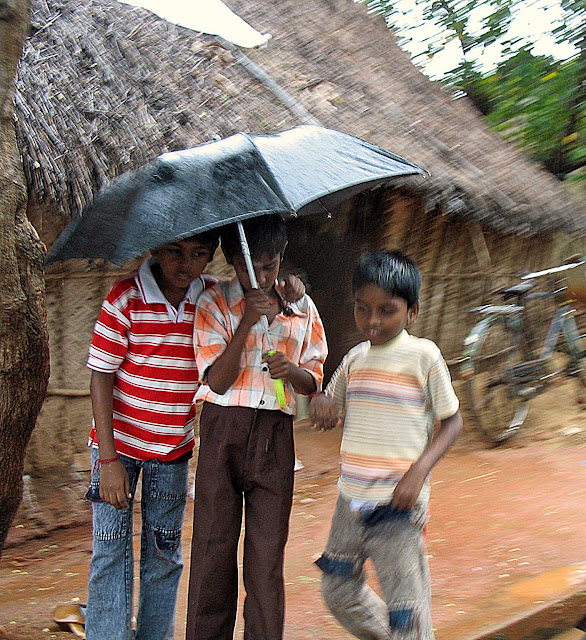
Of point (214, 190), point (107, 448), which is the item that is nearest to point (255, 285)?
point (214, 190)

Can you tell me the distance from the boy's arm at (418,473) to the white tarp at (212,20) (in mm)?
2687

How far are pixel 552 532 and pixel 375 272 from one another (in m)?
2.80

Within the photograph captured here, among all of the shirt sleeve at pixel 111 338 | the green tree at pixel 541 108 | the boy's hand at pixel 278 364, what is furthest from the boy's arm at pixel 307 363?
the green tree at pixel 541 108

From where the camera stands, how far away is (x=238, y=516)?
2684 millimetres

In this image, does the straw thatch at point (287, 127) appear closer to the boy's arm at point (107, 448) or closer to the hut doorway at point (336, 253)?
the hut doorway at point (336, 253)

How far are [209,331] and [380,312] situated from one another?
0.56 metres

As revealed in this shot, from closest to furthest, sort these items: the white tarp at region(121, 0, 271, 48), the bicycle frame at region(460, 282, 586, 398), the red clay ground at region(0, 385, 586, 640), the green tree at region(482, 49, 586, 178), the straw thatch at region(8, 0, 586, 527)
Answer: the red clay ground at region(0, 385, 586, 640) → the white tarp at region(121, 0, 271, 48) → the straw thatch at region(8, 0, 586, 527) → the bicycle frame at region(460, 282, 586, 398) → the green tree at region(482, 49, 586, 178)

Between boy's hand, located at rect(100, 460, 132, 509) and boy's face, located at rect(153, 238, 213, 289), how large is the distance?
64cm

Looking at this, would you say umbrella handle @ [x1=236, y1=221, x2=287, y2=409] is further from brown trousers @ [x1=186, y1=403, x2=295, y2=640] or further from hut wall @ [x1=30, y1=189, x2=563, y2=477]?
hut wall @ [x1=30, y1=189, x2=563, y2=477]

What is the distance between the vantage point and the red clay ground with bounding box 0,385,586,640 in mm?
3521

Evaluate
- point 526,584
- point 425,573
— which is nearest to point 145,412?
point 425,573

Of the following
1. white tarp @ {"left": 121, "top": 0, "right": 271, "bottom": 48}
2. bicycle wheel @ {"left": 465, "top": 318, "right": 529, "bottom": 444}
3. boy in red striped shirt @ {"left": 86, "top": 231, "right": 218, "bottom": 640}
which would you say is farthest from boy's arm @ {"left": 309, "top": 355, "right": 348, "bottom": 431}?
bicycle wheel @ {"left": 465, "top": 318, "right": 529, "bottom": 444}

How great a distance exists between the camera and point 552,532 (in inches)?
180

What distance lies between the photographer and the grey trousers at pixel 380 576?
2.37 m
